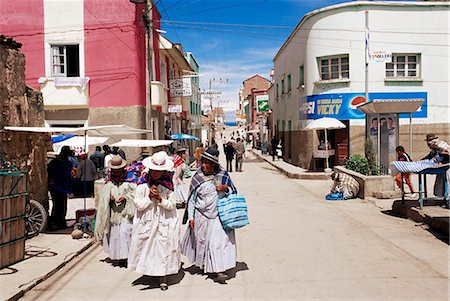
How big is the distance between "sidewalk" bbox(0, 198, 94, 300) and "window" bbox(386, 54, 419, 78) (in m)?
15.9

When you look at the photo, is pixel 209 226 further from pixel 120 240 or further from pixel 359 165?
pixel 359 165

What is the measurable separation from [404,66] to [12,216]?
59.1ft

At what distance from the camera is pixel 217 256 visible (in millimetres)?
5418

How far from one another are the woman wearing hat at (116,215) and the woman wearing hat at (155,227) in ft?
2.82

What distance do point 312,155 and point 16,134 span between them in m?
15.1

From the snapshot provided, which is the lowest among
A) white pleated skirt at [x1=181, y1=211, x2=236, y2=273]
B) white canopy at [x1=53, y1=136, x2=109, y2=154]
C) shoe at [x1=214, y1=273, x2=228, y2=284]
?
shoe at [x1=214, y1=273, x2=228, y2=284]

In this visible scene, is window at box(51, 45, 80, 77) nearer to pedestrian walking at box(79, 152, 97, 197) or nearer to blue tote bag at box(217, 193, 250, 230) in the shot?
pedestrian walking at box(79, 152, 97, 197)

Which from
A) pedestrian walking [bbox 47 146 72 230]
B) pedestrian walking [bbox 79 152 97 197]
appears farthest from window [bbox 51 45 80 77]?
pedestrian walking [bbox 47 146 72 230]

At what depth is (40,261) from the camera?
641cm

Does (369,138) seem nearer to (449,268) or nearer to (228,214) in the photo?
(449,268)

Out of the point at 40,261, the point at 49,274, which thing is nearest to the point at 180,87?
the point at 40,261

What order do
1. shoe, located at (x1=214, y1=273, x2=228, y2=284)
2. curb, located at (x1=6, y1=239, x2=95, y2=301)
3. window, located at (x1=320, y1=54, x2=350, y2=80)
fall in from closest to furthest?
curb, located at (x1=6, y1=239, x2=95, y2=301) → shoe, located at (x1=214, y1=273, x2=228, y2=284) → window, located at (x1=320, y1=54, x2=350, y2=80)

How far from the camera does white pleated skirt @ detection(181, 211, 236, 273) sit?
542cm

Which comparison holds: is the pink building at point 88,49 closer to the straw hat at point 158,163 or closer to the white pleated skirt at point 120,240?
the white pleated skirt at point 120,240
